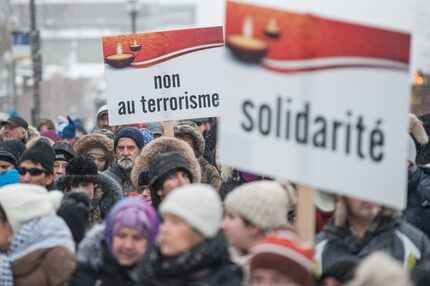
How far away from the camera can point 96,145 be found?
1291cm

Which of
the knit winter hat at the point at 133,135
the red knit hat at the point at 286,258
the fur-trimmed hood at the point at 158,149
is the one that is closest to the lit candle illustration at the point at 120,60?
the knit winter hat at the point at 133,135

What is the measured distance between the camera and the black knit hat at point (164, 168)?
880 cm

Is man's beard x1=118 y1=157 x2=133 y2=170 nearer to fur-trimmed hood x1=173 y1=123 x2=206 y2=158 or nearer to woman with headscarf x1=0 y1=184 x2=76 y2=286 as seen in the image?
fur-trimmed hood x1=173 y1=123 x2=206 y2=158

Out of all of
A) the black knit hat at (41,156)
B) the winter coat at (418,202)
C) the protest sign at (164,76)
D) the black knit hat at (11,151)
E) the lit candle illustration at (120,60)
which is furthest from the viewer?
the lit candle illustration at (120,60)

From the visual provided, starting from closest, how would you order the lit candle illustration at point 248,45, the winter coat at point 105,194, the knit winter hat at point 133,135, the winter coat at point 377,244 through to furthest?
the lit candle illustration at point 248,45, the winter coat at point 377,244, the winter coat at point 105,194, the knit winter hat at point 133,135

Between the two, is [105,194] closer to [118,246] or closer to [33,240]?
[33,240]

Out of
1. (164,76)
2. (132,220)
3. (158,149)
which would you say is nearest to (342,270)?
(132,220)

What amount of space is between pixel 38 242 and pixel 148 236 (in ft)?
2.78

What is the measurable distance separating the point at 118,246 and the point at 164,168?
1682mm

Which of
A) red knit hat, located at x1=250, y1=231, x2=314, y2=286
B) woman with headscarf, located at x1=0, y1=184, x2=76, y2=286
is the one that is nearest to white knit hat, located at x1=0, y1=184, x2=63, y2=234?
woman with headscarf, located at x1=0, y1=184, x2=76, y2=286

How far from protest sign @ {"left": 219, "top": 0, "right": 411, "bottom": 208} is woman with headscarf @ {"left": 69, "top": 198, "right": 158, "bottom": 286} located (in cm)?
66

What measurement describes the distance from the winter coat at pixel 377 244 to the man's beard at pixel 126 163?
178 inches

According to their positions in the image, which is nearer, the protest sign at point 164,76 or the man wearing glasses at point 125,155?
the protest sign at point 164,76

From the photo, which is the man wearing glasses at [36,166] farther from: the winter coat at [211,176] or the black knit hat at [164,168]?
the winter coat at [211,176]
